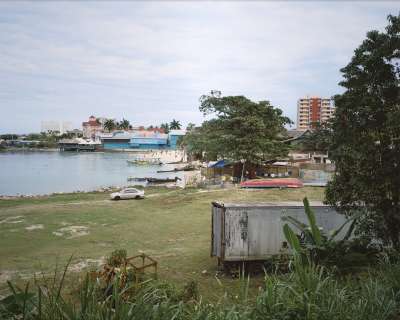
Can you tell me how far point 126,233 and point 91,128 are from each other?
179486 millimetres

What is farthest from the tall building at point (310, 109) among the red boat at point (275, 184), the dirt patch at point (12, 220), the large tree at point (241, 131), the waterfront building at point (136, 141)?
the dirt patch at point (12, 220)

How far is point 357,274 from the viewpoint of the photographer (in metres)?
9.09

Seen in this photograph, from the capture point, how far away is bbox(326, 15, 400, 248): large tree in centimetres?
1011

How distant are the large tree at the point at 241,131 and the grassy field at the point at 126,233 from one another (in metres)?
7.90

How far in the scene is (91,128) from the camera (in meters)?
192

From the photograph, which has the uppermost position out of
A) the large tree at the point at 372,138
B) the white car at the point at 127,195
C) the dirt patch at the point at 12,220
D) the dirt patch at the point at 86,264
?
the large tree at the point at 372,138

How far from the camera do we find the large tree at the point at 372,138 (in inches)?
398

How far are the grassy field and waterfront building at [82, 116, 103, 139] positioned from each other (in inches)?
6302

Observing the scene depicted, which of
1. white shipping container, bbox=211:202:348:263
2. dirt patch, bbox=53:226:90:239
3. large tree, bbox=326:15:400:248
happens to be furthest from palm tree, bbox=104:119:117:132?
large tree, bbox=326:15:400:248

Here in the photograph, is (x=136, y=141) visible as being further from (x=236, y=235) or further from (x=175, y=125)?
(x=236, y=235)

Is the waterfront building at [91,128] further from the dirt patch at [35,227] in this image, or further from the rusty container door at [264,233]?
the rusty container door at [264,233]

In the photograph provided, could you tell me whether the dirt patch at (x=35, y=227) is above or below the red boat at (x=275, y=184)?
below

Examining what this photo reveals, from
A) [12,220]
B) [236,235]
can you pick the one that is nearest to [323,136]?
[236,235]

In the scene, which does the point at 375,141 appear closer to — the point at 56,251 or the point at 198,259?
the point at 198,259
